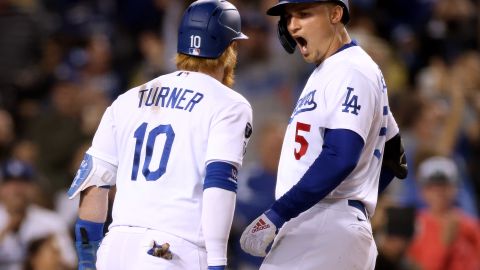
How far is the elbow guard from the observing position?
523cm

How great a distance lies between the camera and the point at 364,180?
16.1 feet

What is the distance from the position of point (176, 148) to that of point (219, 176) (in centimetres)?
25

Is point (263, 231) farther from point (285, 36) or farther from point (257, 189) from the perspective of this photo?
point (257, 189)

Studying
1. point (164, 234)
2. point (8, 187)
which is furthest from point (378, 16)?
point (164, 234)

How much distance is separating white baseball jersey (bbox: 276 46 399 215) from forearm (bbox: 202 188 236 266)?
361mm

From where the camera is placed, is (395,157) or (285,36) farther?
(395,157)

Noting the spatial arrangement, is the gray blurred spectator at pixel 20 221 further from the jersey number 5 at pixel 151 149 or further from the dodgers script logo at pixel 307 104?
the dodgers script logo at pixel 307 104

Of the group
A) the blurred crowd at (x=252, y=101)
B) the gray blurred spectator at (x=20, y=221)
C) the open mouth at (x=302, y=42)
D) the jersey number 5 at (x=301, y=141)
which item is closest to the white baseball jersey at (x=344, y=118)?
the jersey number 5 at (x=301, y=141)

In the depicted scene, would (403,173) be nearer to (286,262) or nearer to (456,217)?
(286,262)

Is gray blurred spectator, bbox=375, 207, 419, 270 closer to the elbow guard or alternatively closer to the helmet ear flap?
the elbow guard

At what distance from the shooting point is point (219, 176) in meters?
4.61

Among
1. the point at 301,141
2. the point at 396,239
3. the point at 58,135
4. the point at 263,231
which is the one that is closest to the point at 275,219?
the point at 263,231

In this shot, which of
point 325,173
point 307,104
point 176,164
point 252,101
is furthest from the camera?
point 252,101

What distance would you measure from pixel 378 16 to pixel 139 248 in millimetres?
7294
